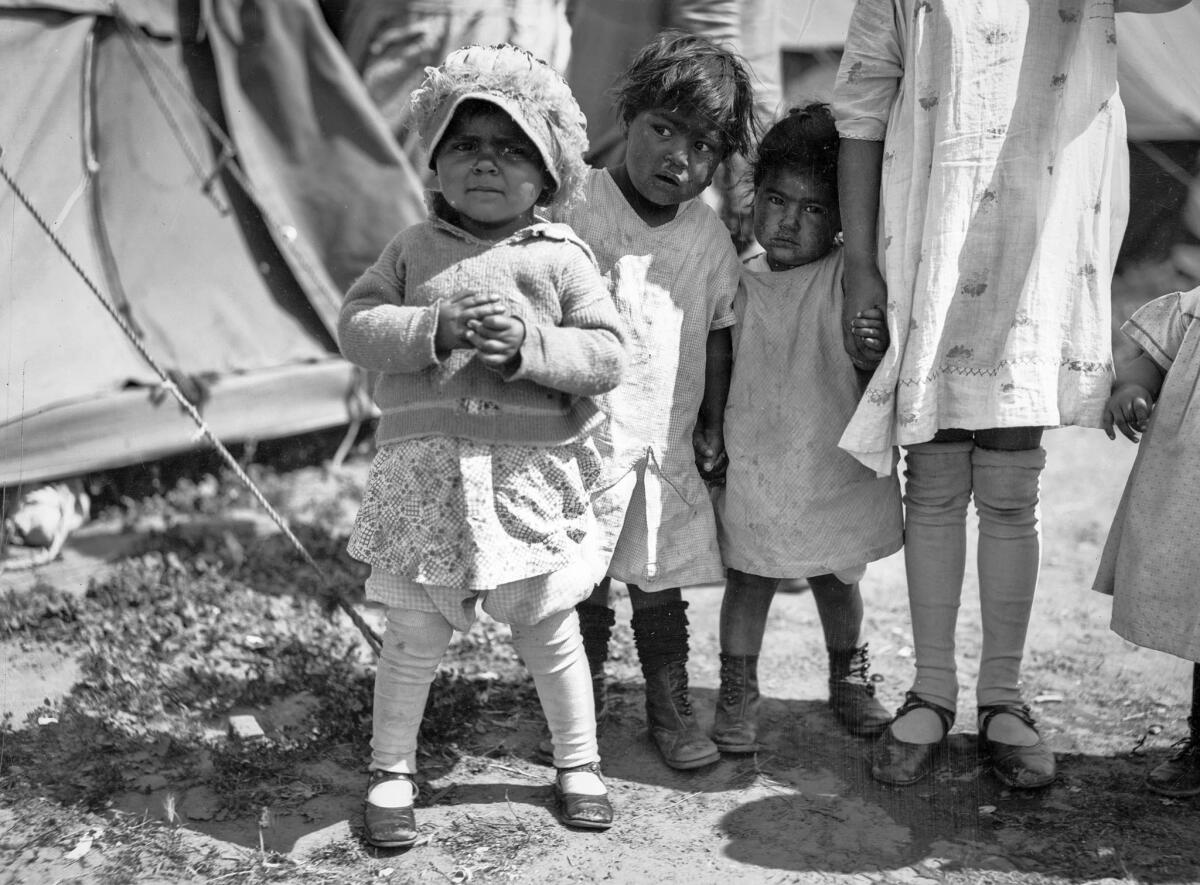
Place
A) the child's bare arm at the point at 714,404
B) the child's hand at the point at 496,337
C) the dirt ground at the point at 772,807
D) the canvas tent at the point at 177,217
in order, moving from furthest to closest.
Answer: the canvas tent at the point at 177,217
the child's bare arm at the point at 714,404
the dirt ground at the point at 772,807
the child's hand at the point at 496,337

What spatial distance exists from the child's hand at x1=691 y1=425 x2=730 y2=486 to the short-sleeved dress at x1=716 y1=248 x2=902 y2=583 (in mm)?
25

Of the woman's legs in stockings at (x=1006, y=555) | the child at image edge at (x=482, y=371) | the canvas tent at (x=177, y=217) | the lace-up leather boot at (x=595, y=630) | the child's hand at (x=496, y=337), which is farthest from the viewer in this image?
the canvas tent at (x=177, y=217)

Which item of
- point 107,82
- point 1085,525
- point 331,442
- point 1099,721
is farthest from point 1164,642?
point 107,82

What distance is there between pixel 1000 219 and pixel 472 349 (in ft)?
3.59

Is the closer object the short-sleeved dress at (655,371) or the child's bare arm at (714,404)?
the short-sleeved dress at (655,371)

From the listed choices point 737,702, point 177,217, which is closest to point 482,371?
point 737,702

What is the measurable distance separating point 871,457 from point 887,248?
17.1 inches

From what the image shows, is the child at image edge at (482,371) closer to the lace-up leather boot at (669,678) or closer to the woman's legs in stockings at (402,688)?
the woman's legs in stockings at (402,688)

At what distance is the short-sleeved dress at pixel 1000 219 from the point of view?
2387mm

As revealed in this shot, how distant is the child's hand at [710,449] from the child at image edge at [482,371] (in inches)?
15.7

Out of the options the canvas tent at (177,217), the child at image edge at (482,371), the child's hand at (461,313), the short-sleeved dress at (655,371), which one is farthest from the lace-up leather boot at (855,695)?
the canvas tent at (177,217)

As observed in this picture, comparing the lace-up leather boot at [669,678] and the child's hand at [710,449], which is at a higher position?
the child's hand at [710,449]

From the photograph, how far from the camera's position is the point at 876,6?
2.50 meters

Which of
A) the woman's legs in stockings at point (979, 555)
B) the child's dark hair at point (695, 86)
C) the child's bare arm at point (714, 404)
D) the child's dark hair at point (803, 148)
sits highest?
the child's dark hair at point (695, 86)
